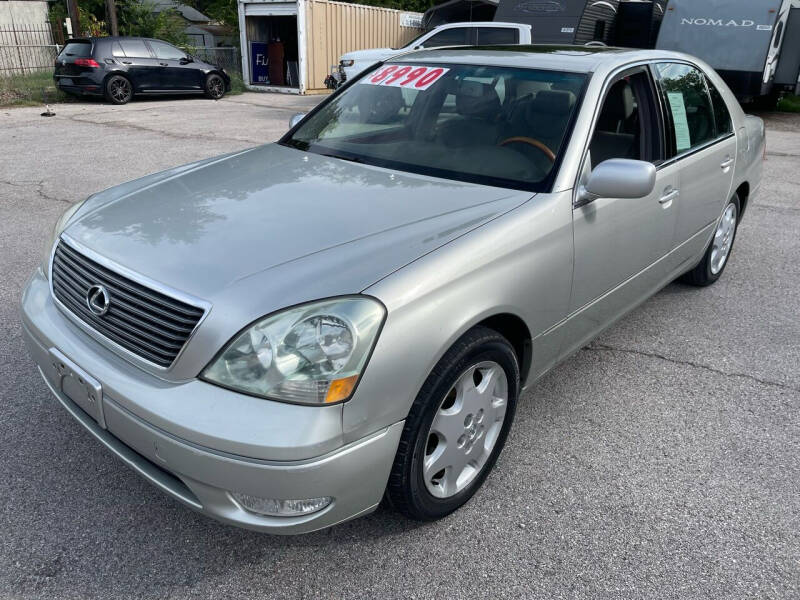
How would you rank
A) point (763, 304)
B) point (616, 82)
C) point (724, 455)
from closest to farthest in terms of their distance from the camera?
point (724, 455) < point (616, 82) < point (763, 304)

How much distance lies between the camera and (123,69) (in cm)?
1526

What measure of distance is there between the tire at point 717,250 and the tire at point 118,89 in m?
14.3

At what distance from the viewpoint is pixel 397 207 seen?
8.26 feet

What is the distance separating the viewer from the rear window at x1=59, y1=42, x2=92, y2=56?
15007 millimetres

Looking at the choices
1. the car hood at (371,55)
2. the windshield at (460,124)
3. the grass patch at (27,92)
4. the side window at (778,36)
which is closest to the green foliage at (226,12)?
the grass patch at (27,92)

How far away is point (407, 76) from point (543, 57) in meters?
0.71

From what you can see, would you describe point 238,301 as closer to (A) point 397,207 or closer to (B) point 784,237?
(A) point 397,207

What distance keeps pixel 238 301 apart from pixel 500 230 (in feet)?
3.17

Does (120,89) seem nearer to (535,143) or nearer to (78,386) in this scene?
(535,143)

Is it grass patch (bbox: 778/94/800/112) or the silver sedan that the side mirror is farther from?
grass patch (bbox: 778/94/800/112)

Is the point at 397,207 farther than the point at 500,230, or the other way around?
the point at 397,207

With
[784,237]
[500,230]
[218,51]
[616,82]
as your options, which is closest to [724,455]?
[500,230]

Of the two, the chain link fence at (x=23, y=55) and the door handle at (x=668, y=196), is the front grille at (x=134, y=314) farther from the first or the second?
the chain link fence at (x=23, y=55)

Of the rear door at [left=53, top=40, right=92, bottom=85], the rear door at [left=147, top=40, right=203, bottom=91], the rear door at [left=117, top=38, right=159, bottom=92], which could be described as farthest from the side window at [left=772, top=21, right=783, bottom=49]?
the rear door at [left=53, top=40, right=92, bottom=85]
